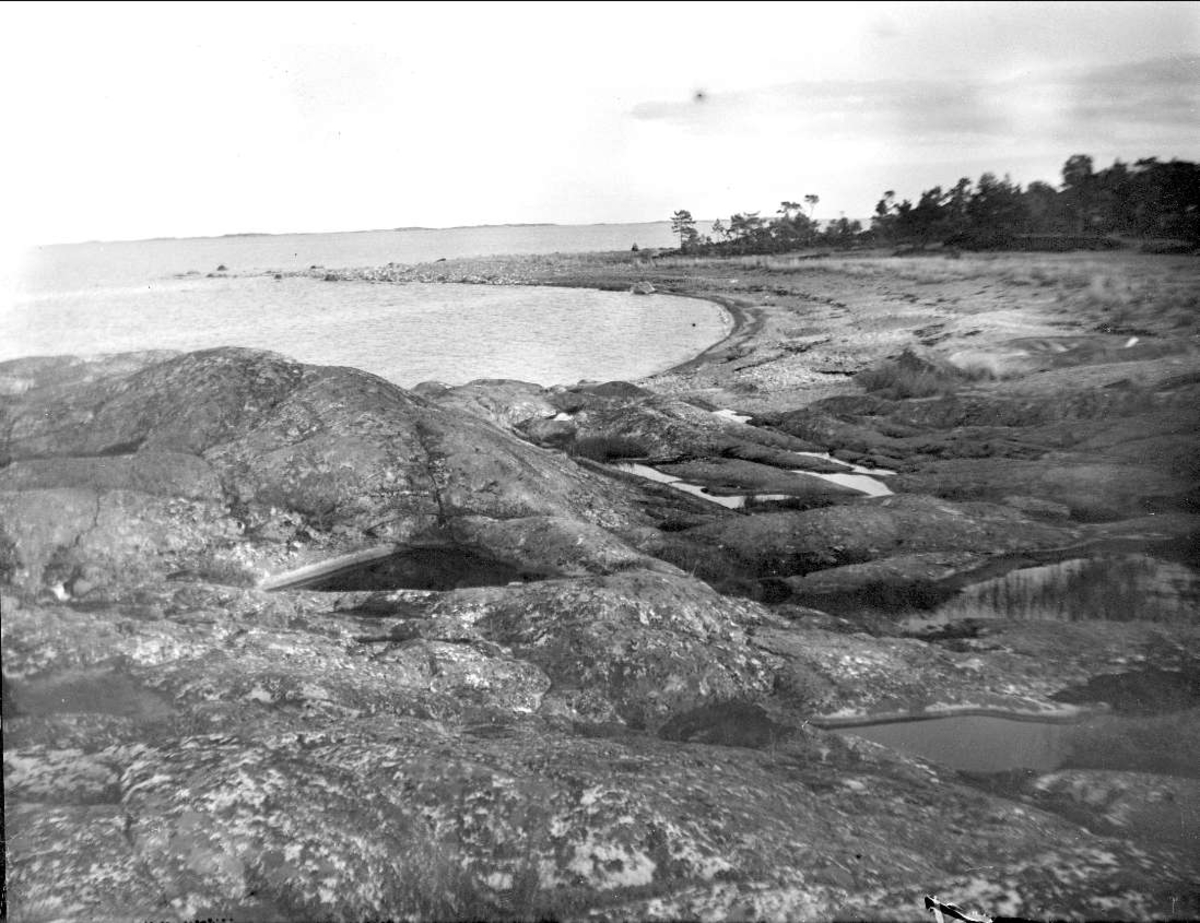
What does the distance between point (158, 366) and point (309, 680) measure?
263 cm

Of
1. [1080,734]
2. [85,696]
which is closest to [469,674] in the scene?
[85,696]

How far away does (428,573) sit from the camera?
4.70 metres

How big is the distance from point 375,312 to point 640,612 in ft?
10.5

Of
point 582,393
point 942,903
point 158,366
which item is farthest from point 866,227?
point 158,366

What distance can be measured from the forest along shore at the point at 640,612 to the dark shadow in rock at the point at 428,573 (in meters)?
0.02

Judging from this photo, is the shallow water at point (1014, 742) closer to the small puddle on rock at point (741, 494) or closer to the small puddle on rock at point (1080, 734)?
the small puddle on rock at point (1080, 734)

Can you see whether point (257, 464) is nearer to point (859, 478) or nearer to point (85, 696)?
point (85, 696)

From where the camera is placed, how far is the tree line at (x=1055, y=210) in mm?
4363

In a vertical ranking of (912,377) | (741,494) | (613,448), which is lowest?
(741,494)

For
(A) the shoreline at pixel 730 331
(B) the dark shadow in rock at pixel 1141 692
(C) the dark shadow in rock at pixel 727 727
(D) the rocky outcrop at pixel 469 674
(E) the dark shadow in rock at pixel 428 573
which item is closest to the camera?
(D) the rocky outcrop at pixel 469 674

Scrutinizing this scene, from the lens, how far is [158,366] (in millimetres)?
5168

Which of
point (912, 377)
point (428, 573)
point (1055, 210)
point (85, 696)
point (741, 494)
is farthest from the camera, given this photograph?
point (741, 494)

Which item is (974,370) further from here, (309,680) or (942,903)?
(309,680)

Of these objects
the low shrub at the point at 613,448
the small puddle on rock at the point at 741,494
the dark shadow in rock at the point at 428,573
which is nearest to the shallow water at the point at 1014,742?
the small puddle on rock at the point at 741,494
